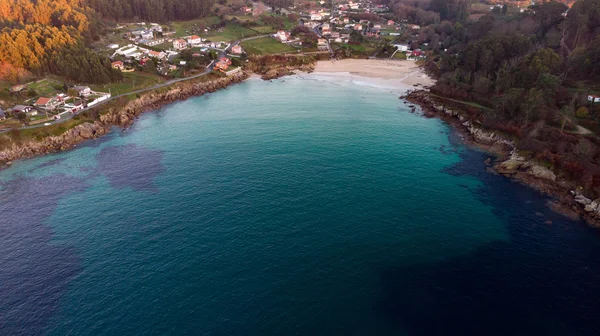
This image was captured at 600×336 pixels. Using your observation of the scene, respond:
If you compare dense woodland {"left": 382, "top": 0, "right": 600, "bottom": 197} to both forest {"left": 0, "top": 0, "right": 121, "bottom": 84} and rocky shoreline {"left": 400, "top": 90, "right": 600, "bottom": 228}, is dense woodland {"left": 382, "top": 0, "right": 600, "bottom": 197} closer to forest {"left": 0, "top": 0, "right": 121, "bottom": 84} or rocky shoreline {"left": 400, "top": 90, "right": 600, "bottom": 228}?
rocky shoreline {"left": 400, "top": 90, "right": 600, "bottom": 228}

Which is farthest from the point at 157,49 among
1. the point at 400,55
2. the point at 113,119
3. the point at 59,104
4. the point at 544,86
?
the point at 544,86

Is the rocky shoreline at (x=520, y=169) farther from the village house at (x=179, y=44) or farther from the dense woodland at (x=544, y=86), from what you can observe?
the village house at (x=179, y=44)

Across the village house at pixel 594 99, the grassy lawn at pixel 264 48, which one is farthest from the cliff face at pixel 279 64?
the village house at pixel 594 99

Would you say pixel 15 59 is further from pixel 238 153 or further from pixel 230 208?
pixel 230 208

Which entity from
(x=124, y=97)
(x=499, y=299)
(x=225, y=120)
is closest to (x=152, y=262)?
(x=499, y=299)

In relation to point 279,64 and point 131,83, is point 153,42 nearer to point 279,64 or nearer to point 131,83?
point 131,83
